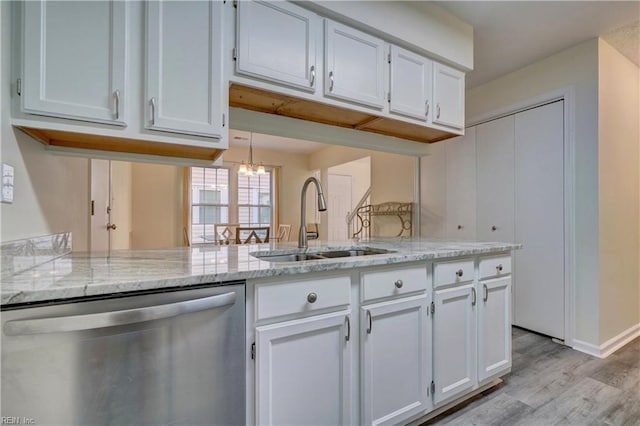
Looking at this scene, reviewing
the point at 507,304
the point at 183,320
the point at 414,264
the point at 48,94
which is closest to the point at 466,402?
the point at 507,304

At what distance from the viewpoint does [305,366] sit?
3.79 ft

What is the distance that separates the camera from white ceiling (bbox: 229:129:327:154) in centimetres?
553

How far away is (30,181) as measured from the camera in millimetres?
1140

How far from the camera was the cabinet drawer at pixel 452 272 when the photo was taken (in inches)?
61.1

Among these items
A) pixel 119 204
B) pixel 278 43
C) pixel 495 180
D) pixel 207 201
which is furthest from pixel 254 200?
pixel 278 43

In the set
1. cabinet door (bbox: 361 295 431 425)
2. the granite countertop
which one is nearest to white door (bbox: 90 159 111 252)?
the granite countertop

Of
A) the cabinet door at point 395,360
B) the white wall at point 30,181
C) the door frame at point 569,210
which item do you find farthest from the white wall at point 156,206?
the door frame at point 569,210

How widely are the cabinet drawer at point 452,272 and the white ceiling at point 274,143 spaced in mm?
4138

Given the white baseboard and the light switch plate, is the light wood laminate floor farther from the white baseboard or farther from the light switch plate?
the light switch plate

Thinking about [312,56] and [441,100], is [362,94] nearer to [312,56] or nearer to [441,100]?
[312,56]

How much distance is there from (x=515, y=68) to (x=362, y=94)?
84.2 inches

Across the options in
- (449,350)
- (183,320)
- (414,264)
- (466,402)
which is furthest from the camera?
(466,402)

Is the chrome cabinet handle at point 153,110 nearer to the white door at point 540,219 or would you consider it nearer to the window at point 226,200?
the white door at point 540,219

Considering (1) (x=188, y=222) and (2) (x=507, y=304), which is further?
(1) (x=188, y=222)
